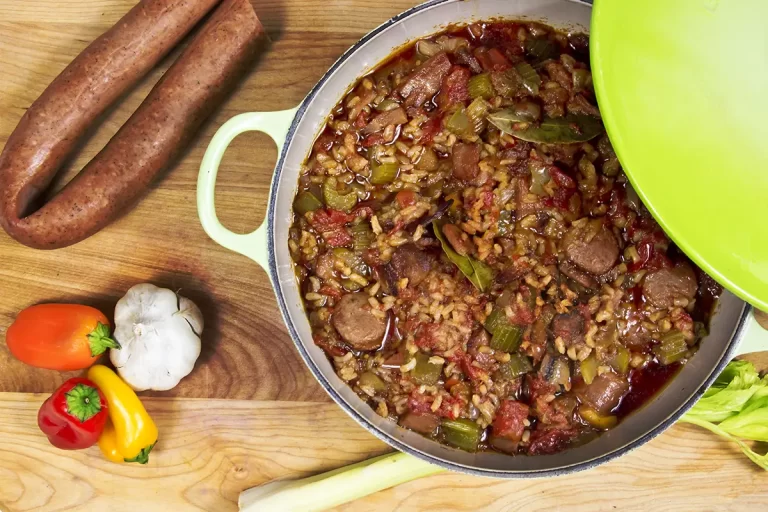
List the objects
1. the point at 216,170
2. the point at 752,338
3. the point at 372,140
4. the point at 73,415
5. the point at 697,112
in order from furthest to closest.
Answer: the point at 73,415, the point at 372,140, the point at 216,170, the point at 752,338, the point at 697,112

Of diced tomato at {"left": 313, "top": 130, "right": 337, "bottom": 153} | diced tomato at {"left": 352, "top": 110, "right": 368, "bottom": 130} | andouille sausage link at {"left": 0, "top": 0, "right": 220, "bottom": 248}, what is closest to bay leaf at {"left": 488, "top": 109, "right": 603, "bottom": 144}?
diced tomato at {"left": 352, "top": 110, "right": 368, "bottom": 130}

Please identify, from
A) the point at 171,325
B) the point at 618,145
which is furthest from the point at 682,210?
the point at 171,325

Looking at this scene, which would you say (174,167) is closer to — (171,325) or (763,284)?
(171,325)

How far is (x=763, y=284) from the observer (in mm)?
2723

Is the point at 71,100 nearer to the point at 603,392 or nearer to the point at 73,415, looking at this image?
the point at 73,415

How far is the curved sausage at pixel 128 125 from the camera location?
3967 mm

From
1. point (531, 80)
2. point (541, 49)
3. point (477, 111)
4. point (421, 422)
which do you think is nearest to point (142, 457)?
point (421, 422)

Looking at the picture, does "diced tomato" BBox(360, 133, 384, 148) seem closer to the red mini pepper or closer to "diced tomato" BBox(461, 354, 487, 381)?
"diced tomato" BBox(461, 354, 487, 381)

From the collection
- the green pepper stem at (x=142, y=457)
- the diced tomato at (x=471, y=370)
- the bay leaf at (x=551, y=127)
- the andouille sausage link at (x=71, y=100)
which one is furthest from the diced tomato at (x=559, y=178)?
the green pepper stem at (x=142, y=457)

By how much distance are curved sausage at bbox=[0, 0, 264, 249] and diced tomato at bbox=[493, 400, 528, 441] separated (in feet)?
8.41

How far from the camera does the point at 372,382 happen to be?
376 cm

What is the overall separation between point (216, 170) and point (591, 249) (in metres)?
2.08

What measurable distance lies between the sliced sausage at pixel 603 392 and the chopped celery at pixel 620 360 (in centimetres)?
5

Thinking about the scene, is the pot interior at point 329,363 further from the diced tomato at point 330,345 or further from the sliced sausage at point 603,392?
the sliced sausage at point 603,392
